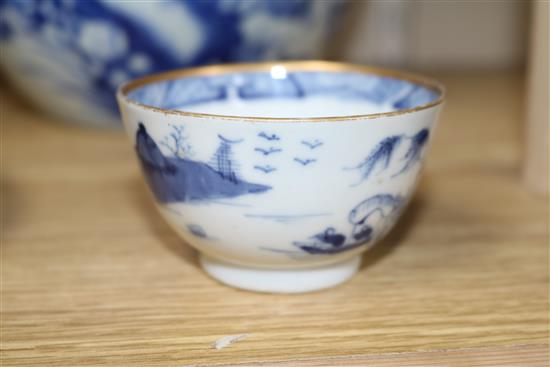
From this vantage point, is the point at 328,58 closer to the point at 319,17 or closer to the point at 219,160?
the point at 319,17

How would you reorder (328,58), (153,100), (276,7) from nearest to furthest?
(153,100)
(276,7)
(328,58)

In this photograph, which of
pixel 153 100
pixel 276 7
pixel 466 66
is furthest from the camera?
pixel 466 66

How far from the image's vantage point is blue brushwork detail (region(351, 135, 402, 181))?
32cm

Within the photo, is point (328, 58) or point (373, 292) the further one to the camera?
point (328, 58)

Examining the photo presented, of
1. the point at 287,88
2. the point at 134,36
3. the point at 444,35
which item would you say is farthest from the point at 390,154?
the point at 444,35

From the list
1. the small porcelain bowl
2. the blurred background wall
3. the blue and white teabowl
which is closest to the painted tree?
the small porcelain bowl

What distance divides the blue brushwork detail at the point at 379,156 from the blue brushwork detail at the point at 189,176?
4 centimetres

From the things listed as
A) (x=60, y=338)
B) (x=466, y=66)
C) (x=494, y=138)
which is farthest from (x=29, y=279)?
(x=466, y=66)

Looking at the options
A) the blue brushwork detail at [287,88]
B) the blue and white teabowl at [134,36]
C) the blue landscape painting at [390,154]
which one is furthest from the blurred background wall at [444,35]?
the blue landscape painting at [390,154]

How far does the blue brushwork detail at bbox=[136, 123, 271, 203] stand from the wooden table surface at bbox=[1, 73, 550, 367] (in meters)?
0.06

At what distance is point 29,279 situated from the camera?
0.38m

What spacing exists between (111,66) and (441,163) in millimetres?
269

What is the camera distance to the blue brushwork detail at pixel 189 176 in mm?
323

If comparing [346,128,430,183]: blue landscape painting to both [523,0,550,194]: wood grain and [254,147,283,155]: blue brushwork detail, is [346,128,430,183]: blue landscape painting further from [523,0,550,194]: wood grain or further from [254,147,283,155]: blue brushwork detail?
[523,0,550,194]: wood grain
